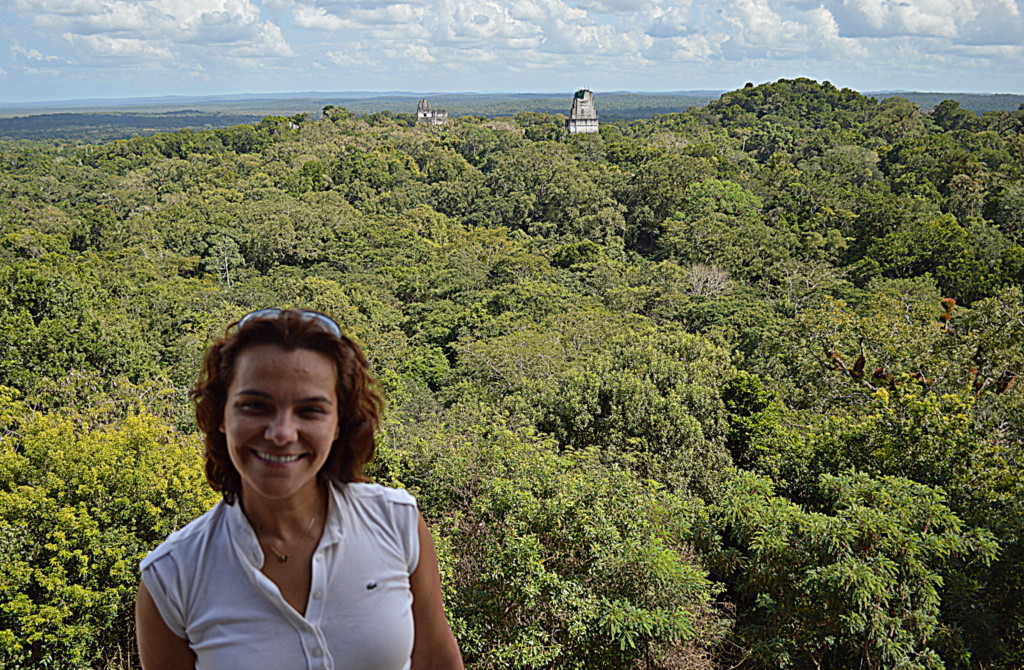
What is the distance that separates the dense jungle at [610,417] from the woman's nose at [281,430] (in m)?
5.42

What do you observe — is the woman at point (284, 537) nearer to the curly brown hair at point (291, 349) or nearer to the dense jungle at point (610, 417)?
the curly brown hair at point (291, 349)

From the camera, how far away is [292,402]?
4.41 feet

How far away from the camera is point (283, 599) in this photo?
1.34 meters

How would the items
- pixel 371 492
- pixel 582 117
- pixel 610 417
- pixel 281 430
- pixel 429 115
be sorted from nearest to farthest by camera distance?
pixel 281 430, pixel 371 492, pixel 610 417, pixel 582 117, pixel 429 115

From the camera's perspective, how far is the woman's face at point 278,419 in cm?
132

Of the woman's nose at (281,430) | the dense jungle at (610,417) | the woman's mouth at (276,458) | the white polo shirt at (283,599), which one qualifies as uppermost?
the woman's nose at (281,430)

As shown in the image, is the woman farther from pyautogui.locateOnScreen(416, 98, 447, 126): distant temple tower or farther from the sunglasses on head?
pyautogui.locateOnScreen(416, 98, 447, 126): distant temple tower

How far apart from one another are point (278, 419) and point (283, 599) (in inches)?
13.2

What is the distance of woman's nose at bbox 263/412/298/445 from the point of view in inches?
51.3

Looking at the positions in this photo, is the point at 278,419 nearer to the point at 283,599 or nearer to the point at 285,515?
the point at 285,515

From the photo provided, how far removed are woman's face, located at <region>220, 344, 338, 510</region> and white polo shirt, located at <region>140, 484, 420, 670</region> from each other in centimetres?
11

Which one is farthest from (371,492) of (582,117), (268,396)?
(582,117)

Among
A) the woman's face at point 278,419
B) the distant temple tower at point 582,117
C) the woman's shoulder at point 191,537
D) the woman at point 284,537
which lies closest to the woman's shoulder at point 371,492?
the woman at point 284,537

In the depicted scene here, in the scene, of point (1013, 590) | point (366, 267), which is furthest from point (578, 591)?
point (366, 267)
